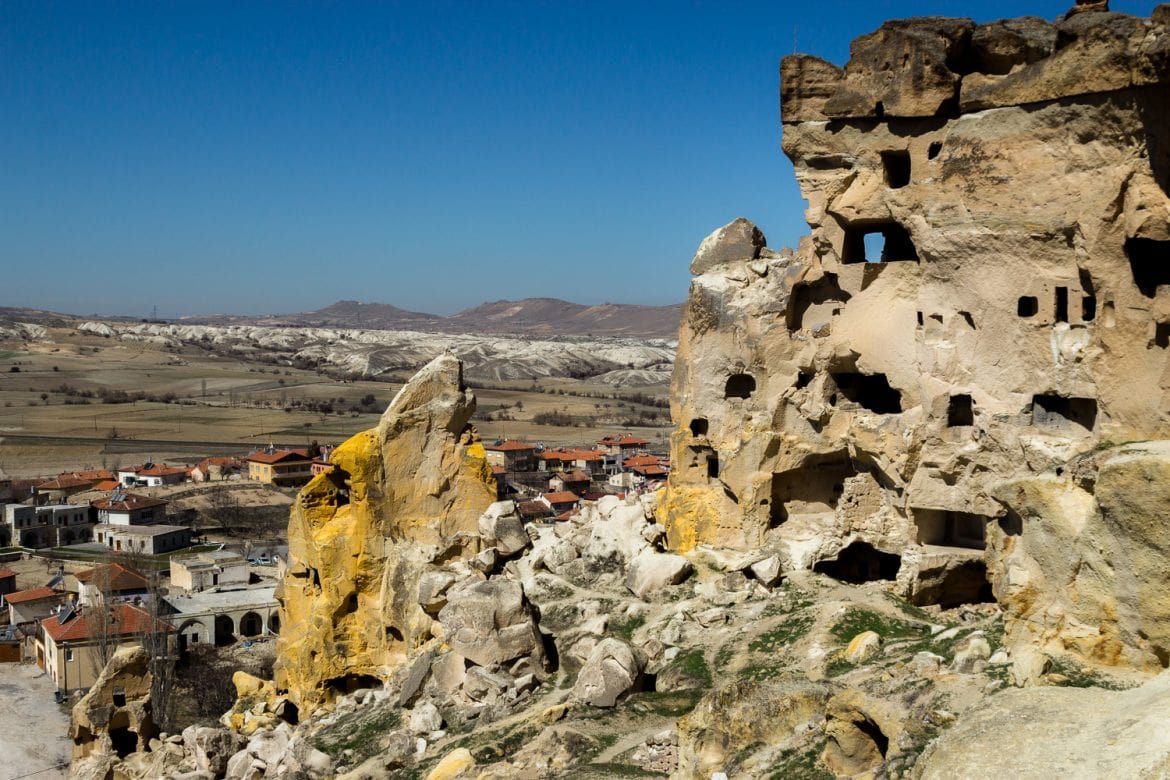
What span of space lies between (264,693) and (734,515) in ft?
39.7

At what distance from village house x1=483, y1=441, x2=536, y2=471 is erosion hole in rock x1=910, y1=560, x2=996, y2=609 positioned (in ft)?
220

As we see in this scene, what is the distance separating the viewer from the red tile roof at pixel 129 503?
70375 mm

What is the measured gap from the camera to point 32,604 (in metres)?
51.0

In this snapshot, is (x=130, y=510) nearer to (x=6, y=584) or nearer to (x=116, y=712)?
(x=6, y=584)

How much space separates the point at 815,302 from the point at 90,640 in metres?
31.7

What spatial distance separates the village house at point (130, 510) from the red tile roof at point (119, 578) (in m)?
18.0

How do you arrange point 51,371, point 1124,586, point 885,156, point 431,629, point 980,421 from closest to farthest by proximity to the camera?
1. point 1124,586
2. point 980,421
3. point 885,156
4. point 431,629
5. point 51,371

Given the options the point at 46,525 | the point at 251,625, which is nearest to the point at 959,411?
the point at 251,625

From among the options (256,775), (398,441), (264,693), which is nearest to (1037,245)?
(398,441)

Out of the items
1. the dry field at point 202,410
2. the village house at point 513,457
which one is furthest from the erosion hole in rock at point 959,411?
the dry field at point 202,410

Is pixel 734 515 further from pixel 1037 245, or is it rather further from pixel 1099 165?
pixel 1099 165

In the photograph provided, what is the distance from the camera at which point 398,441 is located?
24.0 meters

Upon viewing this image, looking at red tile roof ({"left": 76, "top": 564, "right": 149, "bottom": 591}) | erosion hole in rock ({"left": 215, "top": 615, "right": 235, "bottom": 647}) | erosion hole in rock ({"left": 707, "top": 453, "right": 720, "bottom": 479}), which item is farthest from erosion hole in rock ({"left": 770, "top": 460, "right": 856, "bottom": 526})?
red tile roof ({"left": 76, "top": 564, "right": 149, "bottom": 591})

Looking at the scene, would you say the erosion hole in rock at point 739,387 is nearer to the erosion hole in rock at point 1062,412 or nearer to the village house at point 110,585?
the erosion hole in rock at point 1062,412
